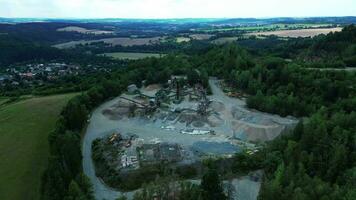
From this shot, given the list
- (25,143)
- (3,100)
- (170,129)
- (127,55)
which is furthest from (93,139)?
(127,55)

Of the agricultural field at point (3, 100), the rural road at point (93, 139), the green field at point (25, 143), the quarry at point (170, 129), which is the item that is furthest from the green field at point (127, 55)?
the rural road at point (93, 139)

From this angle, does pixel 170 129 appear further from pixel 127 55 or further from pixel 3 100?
pixel 127 55

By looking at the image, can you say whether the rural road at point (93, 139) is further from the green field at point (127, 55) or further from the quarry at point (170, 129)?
the green field at point (127, 55)

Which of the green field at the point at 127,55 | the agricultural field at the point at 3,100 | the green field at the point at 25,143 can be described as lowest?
the green field at the point at 127,55

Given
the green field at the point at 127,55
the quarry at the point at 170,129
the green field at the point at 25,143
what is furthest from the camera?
the green field at the point at 127,55

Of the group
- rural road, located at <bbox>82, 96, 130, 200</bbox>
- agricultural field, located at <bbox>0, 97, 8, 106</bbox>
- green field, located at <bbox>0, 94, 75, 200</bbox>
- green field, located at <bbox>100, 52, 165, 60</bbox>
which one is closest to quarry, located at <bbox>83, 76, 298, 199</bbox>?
rural road, located at <bbox>82, 96, 130, 200</bbox>

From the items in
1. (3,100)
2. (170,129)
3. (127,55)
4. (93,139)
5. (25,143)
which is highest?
(170,129)

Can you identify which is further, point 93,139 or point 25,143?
point 93,139

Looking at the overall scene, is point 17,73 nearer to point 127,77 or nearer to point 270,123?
point 127,77

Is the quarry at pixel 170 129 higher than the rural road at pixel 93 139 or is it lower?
higher
